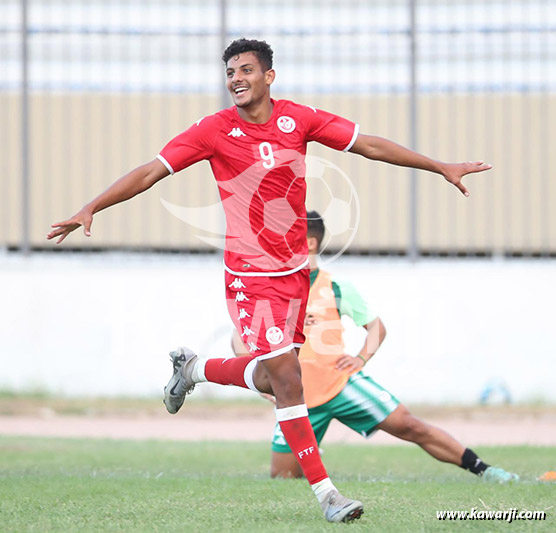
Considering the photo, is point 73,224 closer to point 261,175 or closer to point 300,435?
point 261,175

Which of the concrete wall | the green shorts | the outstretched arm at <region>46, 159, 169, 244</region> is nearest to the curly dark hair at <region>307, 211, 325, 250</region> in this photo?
the green shorts

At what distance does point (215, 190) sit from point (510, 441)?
522 centimetres

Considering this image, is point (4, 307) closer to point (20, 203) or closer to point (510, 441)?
point (20, 203)

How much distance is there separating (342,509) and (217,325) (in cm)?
839

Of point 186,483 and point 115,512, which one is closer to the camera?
point 115,512

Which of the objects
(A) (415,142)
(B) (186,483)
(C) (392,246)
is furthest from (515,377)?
(B) (186,483)

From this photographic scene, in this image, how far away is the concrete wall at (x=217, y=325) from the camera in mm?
13188

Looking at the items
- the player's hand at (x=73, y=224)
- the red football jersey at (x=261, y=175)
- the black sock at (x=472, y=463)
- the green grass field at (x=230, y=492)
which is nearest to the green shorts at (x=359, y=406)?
the green grass field at (x=230, y=492)

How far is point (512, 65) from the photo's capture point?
44.9ft

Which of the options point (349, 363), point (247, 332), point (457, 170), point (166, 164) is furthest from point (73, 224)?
point (349, 363)

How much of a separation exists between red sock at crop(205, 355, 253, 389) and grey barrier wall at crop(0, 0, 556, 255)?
7.53 metres

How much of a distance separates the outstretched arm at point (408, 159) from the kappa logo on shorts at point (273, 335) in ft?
3.36

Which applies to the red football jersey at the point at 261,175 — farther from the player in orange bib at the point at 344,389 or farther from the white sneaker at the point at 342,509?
the player in orange bib at the point at 344,389

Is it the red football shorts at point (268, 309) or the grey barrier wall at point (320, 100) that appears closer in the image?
the red football shorts at point (268, 309)
